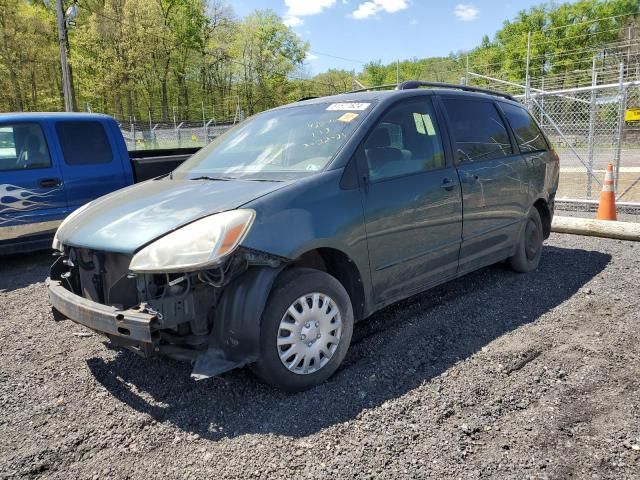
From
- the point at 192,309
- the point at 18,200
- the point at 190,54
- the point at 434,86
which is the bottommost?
the point at 192,309

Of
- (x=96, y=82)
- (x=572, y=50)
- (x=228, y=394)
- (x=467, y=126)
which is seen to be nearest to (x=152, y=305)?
(x=228, y=394)

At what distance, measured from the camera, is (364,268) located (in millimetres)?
3355

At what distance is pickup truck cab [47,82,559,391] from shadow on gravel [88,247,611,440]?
0.21 metres

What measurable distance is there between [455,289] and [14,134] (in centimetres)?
540

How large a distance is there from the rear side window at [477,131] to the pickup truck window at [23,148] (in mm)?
4871

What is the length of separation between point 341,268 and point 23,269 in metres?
4.85

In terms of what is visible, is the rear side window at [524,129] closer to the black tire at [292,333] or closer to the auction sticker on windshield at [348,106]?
the auction sticker on windshield at [348,106]

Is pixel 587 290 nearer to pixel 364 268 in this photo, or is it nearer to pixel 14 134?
pixel 364 268

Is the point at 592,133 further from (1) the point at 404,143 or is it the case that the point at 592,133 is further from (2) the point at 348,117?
(2) the point at 348,117

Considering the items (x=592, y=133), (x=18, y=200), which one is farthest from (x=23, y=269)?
(x=592, y=133)

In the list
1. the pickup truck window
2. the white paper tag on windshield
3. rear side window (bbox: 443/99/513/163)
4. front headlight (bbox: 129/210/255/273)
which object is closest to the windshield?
the white paper tag on windshield

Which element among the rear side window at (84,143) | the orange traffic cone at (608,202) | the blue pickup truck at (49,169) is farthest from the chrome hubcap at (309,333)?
the orange traffic cone at (608,202)

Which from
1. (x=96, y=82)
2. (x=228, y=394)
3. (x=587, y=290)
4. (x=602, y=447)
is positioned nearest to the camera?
(x=602, y=447)

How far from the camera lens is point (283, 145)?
3738 millimetres
